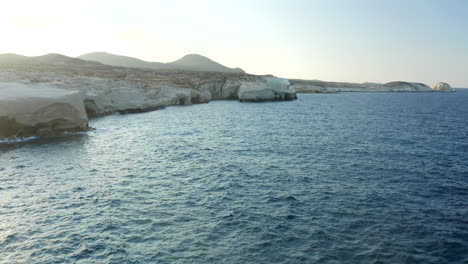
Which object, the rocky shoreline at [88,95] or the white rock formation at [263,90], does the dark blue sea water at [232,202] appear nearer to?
the rocky shoreline at [88,95]

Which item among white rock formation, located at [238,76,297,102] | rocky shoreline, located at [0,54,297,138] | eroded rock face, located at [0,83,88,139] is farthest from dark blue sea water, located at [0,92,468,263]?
white rock formation, located at [238,76,297,102]

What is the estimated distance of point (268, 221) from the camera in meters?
16.7

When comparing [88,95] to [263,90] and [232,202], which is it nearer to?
[232,202]

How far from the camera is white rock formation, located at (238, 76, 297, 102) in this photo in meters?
100

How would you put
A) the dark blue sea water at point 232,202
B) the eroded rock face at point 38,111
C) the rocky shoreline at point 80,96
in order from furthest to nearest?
the rocky shoreline at point 80,96 < the eroded rock face at point 38,111 < the dark blue sea water at point 232,202

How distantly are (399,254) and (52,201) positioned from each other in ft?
62.1

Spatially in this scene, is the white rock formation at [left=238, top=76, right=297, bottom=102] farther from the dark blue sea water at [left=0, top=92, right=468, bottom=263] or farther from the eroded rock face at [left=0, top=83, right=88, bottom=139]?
the dark blue sea water at [left=0, top=92, right=468, bottom=263]

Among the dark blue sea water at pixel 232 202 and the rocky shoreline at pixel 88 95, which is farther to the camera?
the rocky shoreline at pixel 88 95

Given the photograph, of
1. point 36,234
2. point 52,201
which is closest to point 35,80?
point 52,201

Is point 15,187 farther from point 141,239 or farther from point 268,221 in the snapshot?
point 268,221

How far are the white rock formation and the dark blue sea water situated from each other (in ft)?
212

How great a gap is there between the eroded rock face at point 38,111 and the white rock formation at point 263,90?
63.4m

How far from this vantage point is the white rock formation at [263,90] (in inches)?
3944

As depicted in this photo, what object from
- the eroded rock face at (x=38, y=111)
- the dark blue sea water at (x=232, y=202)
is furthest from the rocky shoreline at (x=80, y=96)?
the dark blue sea water at (x=232, y=202)
